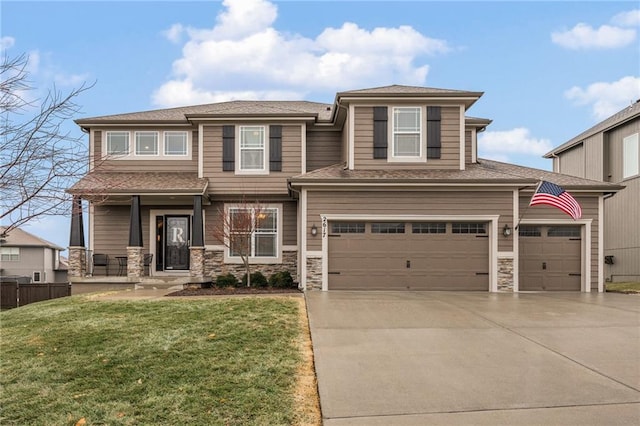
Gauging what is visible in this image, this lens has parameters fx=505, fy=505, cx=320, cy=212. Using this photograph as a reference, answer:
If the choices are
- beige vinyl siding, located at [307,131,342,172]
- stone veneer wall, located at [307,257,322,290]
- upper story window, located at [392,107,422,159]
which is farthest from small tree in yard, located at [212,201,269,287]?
upper story window, located at [392,107,422,159]

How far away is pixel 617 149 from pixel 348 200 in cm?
1340

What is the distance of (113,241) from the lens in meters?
16.3

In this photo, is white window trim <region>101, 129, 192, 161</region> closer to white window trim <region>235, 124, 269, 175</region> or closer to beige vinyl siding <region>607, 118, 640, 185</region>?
white window trim <region>235, 124, 269, 175</region>

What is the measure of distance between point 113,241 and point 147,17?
867cm

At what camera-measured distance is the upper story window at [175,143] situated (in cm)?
1669

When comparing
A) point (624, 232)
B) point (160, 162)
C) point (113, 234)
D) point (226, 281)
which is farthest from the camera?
point (624, 232)

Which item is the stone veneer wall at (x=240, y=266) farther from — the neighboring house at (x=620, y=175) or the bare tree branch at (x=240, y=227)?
the neighboring house at (x=620, y=175)

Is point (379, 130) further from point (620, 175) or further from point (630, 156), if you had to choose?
point (620, 175)

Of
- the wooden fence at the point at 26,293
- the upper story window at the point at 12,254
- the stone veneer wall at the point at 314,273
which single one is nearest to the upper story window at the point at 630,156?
the stone veneer wall at the point at 314,273

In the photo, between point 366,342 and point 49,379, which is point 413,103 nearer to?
point 366,342

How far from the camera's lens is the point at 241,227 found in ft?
47.3

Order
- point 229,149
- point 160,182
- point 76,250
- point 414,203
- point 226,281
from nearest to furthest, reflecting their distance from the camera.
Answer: point 414,203, point 226,281, point 76,250, point 160,182, point 229,149

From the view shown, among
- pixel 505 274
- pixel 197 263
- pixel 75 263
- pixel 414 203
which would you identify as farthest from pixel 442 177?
pixel 75 263

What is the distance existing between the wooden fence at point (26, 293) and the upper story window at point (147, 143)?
494cm
